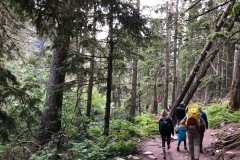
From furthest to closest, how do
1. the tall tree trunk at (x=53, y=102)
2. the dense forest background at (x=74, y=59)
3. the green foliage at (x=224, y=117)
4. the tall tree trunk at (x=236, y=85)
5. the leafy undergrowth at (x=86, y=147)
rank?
1. the tall tree trunk at (x=236, y=85)
2. the green foliage at (x=224, y=117)
3. the tall tree trunk at (x=53, y=102)
4. the leafy undergrowth at (x=86, y=147)
5. the dense forest background at (x=74, y=59)

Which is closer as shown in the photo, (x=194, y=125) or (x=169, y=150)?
(x=194, y=125)

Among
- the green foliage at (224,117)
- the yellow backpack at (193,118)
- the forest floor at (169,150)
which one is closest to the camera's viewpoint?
the yellow backpack at (193,118)

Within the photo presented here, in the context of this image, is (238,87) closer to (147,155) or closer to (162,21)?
(162,21)

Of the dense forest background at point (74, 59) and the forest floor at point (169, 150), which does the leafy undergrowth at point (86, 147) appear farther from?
the forest floor at point (169, 150)

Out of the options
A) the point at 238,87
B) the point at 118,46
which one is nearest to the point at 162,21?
the point at 118,46

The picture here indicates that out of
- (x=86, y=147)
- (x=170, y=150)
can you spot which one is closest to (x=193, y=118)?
(x=170, y=150)

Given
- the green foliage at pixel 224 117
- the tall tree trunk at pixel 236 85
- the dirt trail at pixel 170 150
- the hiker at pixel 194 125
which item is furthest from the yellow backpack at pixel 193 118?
the tall tree trunk at pixel 236 85

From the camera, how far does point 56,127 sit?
1032cm

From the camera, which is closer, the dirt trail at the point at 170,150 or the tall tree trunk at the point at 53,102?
the dirt trail at the point at 170,150

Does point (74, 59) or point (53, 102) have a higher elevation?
point (74, 59)

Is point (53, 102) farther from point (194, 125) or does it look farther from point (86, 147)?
point (194, 125)

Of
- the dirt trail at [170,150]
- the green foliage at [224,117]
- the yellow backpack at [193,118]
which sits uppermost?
the yellow backpack at [193,118]

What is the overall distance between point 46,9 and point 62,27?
0.52 m

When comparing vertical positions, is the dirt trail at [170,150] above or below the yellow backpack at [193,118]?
below
